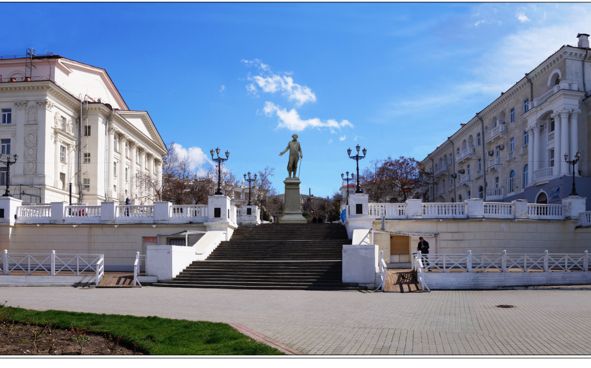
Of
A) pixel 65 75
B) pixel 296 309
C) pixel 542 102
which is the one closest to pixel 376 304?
pixel 296 309

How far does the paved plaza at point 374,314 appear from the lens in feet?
32.5

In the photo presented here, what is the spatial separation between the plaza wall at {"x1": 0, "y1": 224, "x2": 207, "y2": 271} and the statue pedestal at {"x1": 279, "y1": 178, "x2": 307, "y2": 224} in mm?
7772

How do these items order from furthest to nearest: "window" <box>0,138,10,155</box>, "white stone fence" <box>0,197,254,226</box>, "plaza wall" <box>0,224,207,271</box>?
"window" <box>0,138,10,155</box> → "white stone fence" <box>0,197,254,226</box> → "plaza wall" <box>0,224,207,271</box>

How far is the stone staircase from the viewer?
72.5 ft

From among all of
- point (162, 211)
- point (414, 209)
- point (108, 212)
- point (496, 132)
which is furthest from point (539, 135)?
point (108, 212)

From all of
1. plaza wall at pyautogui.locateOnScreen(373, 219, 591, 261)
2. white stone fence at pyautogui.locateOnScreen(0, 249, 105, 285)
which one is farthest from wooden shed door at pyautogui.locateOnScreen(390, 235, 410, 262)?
white stone fence at pyautogui.locateOnScreen(0, 249, 105, 285)

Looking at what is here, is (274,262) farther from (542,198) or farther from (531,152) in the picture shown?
(531,152)

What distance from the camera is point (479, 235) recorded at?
1133 inches

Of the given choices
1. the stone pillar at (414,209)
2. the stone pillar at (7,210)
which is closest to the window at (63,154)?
the stone pillar at (7,210)

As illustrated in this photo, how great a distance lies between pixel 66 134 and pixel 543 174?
45.8 metres

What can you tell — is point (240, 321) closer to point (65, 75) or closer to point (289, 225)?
point (289, 225)

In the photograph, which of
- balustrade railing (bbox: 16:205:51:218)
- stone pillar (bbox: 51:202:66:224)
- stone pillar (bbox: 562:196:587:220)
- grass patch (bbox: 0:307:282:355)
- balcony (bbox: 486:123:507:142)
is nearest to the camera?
grass patch (bbox: 0:307:282:355)

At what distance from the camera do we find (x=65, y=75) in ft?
199

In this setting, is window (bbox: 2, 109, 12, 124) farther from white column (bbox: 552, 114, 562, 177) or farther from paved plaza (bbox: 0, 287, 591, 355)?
white column (bbox: 552, 114, 562, 177)
